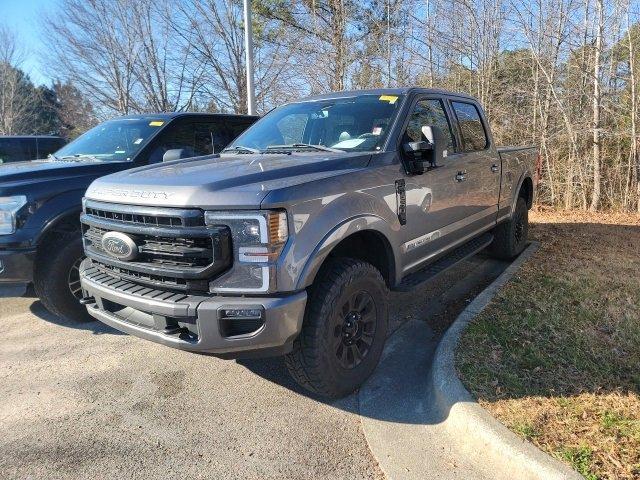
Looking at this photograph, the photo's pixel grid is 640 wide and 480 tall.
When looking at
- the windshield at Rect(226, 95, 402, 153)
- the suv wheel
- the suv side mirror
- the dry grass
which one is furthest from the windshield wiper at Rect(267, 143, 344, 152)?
the dry grass

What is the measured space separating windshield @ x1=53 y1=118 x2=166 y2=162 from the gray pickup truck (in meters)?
1.58

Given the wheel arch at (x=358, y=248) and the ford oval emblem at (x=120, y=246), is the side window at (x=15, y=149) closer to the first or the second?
the ford oval emblem at (x=120, y=246)

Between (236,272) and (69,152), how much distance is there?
3.89 metres

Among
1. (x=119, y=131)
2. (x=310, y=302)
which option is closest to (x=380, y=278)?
(x=310, y=302)

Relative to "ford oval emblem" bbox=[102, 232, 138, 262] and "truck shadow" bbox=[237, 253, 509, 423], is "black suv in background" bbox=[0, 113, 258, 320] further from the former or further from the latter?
"truck shadow" bbox=[237, 253, 509, 423]

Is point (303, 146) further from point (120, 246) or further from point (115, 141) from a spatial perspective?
point (115, 141)

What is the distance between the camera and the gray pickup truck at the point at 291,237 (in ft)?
8.32

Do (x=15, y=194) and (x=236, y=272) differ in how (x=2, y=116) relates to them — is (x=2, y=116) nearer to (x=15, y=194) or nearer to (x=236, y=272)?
(x=15, y=194)

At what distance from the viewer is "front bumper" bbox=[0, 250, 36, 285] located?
3.87 meters

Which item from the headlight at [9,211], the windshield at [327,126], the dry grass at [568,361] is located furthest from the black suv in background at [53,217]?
the dry grass at [568,361]

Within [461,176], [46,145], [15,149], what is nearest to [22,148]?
[15,149]

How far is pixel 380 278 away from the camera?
10.5 feet

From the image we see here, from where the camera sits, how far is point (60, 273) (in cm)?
416

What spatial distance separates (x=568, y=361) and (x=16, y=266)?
4.29 m
